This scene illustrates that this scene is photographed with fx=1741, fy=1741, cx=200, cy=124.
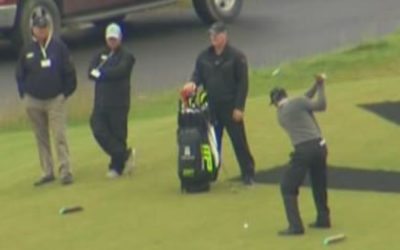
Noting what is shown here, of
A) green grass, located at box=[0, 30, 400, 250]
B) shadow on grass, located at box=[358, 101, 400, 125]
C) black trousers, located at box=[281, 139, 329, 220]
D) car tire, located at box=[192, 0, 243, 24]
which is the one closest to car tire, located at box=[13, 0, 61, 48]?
car tire, located at box=[192, 0, 243, 24]

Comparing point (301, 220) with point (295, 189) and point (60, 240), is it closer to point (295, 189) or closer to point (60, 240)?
point (295, 189)

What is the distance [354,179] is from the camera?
1873 centimetres

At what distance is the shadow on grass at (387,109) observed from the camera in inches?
855

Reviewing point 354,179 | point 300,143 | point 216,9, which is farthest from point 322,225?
point 216,9

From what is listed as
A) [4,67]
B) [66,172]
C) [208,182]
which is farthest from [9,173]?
[4,67]

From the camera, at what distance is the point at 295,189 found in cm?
1605

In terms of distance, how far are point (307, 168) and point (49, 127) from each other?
14.4ft

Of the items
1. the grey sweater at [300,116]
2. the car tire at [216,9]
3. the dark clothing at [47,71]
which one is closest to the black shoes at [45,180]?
the dark clothing at [47,71]

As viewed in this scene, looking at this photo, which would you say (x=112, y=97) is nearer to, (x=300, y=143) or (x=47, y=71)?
(x=47, y=71)

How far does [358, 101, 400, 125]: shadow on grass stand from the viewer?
71.3ft

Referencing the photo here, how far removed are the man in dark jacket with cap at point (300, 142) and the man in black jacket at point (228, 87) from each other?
2.22 m

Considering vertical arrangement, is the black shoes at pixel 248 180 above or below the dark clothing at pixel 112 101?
below

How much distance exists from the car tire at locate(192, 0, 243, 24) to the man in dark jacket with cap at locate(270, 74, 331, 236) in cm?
1612

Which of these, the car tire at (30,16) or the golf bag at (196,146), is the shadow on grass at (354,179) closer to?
the golf bag at (196,146)
